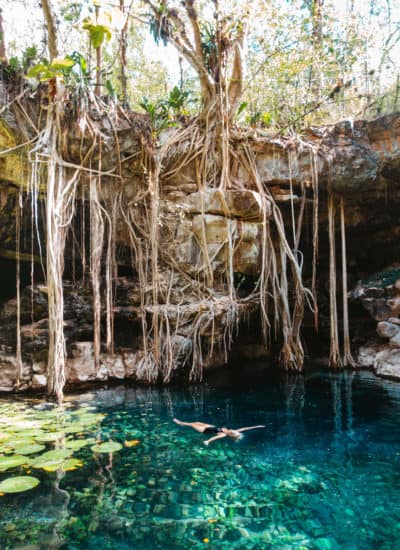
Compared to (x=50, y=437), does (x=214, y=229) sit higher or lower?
higher

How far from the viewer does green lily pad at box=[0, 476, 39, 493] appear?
2.07 metres

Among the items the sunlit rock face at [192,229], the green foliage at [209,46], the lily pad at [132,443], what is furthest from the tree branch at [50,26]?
the lily pad at [132,443]

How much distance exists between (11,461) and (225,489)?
1340 mm

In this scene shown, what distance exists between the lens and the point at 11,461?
2.40 metres

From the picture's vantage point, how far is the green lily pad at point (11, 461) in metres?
2.33

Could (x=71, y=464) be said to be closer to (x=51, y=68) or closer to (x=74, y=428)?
(x=74, y=428)

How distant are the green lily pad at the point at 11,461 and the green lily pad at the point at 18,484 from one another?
0.15 metres

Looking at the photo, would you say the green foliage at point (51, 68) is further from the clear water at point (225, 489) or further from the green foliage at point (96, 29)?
the clear water at point (225, 489)

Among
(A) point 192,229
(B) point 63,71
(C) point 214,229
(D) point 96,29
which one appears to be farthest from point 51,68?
(C) point 214,229

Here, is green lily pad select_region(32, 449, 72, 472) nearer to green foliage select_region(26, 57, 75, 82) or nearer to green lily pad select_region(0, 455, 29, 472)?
green lily pad select_region(0, 455, 29, 472)

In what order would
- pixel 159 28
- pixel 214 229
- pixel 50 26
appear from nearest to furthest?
pixel 50 26
pixel 159 28
pixel 214 229

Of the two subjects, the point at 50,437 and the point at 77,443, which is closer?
the point at 77,443

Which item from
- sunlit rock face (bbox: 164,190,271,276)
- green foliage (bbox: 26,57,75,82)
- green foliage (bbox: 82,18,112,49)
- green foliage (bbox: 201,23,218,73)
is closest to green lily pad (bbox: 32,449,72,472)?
sunlit rock face (bbox: 164,190,271,276)

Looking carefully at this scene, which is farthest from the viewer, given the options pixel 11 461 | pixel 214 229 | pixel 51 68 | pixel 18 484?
pixel 214 229
